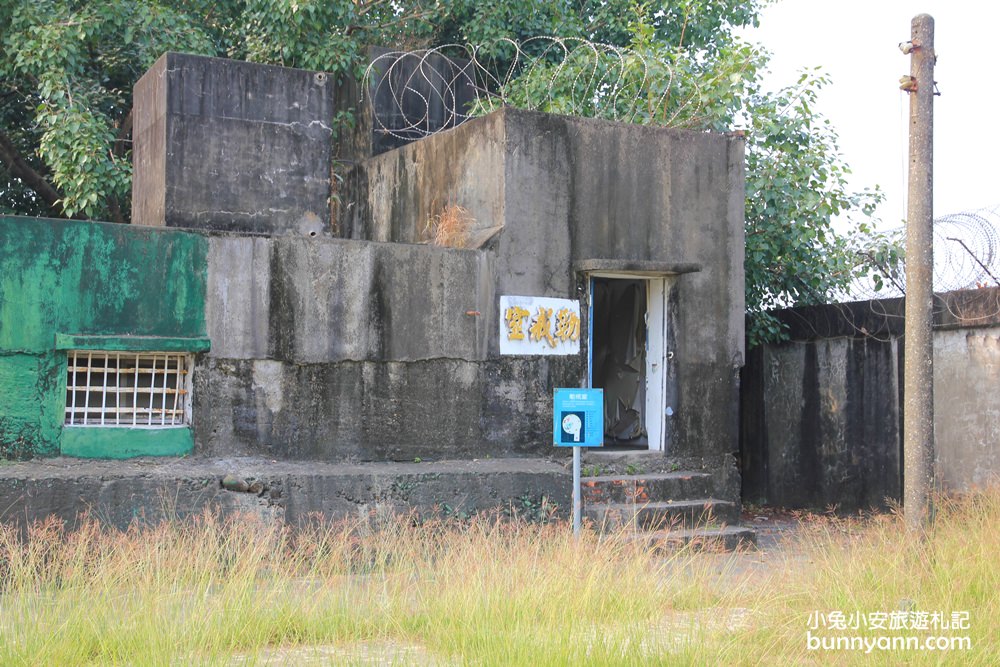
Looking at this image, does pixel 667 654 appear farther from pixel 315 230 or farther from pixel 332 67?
pixel 332 67

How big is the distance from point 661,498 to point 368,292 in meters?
3.38

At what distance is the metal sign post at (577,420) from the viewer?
8219 mm

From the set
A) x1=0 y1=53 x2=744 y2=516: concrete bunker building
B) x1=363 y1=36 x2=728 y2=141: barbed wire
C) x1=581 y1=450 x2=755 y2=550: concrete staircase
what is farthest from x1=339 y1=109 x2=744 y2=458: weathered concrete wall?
x1=363 y1=36 x2=728 y2=141: barbed wire

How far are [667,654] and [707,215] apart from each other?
20.6 feet

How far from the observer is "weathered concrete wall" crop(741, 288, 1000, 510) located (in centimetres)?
1043

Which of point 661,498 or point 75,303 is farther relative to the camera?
point 661,498

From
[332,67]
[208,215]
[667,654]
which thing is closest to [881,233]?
[332,67]

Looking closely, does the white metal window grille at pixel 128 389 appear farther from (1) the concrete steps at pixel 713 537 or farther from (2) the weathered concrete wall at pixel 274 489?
(1) the concrete steps at pixel 713 537

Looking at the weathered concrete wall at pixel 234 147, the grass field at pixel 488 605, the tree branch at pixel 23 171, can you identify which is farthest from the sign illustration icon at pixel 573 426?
the tree branch at pixel 23 171

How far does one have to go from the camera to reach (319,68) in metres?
13.6

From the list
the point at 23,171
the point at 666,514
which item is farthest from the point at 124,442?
the point at 23,171

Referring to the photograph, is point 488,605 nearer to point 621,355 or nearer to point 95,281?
point 95,281

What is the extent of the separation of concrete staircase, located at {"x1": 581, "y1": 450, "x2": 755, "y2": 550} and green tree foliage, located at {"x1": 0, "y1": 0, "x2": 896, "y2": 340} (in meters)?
2.98

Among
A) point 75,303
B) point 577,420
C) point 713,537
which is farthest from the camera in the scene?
point 713,537
